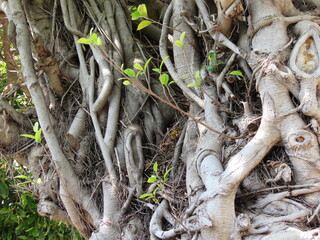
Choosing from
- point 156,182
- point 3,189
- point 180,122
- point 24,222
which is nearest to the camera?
point 156,182

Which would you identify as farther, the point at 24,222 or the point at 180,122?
the point at 24,222

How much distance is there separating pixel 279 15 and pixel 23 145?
171 centimetres

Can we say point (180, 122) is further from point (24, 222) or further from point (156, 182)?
point (24, 222)

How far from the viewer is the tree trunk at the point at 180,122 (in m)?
1.78

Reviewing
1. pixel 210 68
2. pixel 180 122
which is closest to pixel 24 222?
pixel 180 122

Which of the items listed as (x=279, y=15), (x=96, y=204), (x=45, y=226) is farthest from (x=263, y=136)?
(x=45, y=226)

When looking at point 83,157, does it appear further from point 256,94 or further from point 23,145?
point 256,94

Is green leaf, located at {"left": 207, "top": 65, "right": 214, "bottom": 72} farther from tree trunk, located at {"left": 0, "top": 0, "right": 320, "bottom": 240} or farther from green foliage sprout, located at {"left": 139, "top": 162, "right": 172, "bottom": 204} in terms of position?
green foliage sprout, located at {"left": 139, "top": 162, "right": 172, "bottom": 204}

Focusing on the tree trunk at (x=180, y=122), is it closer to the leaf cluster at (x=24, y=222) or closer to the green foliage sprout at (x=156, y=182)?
the green foliage sprout at (x=156, y=182)

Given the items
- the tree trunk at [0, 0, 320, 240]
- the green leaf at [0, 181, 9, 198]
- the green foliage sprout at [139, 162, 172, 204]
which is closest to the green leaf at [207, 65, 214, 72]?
the tree trunk at [0, 0, 320, 240]

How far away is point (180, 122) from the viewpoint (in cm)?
256

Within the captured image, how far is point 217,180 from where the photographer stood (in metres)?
1.79

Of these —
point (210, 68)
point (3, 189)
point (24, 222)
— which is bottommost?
point (24, 222)

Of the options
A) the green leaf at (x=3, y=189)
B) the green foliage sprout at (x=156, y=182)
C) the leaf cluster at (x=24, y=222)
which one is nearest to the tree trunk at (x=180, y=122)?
the green foliage sprout at (x=156, y=182)
